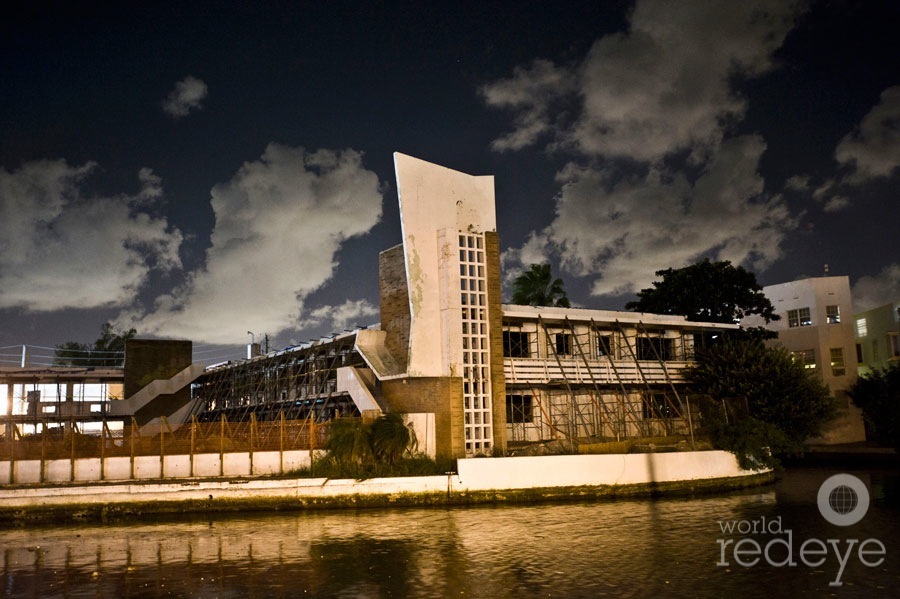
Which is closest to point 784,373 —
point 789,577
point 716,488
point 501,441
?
point 716,488

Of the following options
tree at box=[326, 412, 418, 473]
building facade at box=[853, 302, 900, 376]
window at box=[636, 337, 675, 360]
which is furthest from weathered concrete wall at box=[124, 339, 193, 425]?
building facade at box=[853, 302, 900, 376]

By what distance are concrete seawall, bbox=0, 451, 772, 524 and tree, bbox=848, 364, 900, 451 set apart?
591 inches

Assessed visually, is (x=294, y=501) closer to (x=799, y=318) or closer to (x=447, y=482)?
(x=447, y=482)

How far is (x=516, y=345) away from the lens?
121 feet

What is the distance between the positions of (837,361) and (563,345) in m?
25.4

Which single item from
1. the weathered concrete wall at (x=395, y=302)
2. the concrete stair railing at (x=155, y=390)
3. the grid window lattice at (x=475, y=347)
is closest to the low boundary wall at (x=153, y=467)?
the grid window lattice at (x=475, y=347)

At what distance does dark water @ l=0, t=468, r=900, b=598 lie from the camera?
47.4ft

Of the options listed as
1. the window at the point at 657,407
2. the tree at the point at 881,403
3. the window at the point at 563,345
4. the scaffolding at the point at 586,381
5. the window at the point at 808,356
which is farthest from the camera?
the window at the point at 808,356

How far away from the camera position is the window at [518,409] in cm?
3556

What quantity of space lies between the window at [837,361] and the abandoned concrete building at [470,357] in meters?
14.1

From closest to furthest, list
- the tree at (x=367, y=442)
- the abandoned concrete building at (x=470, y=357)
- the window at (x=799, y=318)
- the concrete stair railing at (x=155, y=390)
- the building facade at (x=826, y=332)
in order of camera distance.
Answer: the tree at (x=367, y=442)
the abandoned concrete building at (x=470, y=357)
the concrete stair railing at (x=155, y=390)
the building facade at (x=826, y=332)
the window at (x=799, y=318)

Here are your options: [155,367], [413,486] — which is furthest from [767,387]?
[155,367]

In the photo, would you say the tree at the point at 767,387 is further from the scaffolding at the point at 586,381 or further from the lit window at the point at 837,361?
the lit window at the point at 837,361

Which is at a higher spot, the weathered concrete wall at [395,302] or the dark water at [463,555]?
the weathered concrete wall at [395,302]
